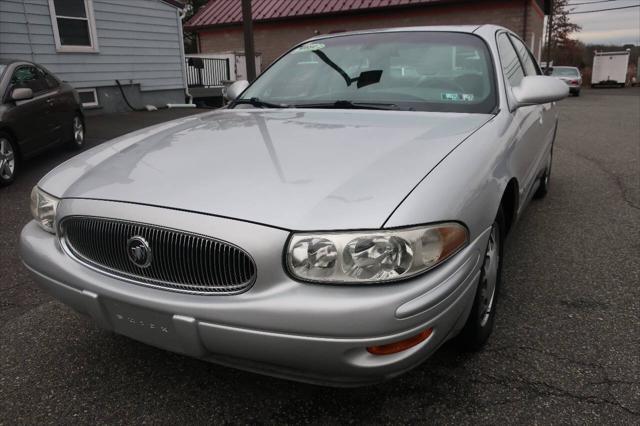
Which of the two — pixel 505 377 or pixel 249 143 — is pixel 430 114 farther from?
pixel 505 377

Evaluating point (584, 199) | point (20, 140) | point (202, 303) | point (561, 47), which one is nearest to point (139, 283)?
point (202, 303)

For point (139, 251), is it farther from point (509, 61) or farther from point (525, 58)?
point (525, 58)

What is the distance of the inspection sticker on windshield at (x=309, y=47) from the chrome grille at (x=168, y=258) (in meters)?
2.15

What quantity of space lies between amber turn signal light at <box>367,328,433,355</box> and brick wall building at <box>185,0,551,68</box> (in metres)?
18.5

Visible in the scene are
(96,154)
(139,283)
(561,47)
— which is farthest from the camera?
(561,47)

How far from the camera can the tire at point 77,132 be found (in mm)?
7543

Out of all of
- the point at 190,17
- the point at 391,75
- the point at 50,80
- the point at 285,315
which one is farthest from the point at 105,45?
the point at 190,17

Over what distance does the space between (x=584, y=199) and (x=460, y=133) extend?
11.2 ft

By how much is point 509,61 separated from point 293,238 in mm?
2451

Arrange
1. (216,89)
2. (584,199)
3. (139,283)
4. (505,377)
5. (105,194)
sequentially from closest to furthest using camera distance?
(139,283), (105,194), (505,377), (584,199), (216,89)

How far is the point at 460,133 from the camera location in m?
2.37

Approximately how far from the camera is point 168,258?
183cm

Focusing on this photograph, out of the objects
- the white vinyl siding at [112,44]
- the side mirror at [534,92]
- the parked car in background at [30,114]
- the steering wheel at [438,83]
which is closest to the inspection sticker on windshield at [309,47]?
the steering wheel at [438,83]

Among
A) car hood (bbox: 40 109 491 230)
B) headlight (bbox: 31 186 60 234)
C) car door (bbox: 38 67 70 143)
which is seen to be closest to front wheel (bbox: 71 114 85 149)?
car door (bbox: 38 67 70 143)
